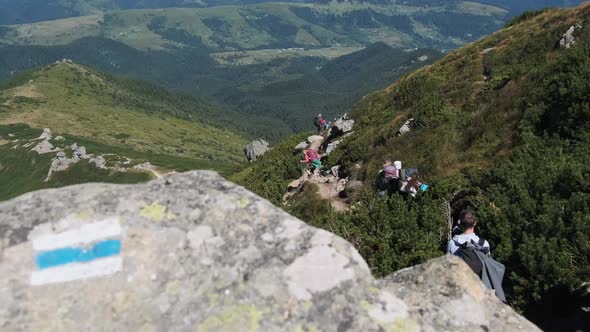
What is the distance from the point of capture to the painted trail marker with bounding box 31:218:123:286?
17.3ft

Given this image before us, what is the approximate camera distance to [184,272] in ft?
18.2

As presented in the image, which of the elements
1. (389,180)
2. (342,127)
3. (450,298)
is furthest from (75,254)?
(342,127)

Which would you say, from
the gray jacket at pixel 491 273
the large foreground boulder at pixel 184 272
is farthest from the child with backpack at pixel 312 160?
the large foreground boulder at pixel 184 272

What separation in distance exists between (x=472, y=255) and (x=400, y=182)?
746 centimetres

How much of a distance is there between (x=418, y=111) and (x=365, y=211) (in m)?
14.6

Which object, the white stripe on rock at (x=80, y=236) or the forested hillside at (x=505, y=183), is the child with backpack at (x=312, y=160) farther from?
the white stripe on rock at (x=80, y=236)

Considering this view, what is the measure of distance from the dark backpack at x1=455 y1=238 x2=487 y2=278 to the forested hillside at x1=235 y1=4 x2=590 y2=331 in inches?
34.3

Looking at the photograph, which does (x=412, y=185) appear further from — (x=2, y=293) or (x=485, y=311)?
(x=2, y=293)

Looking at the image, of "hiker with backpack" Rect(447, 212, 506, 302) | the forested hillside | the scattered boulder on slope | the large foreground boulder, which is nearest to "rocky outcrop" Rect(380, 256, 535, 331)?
the large foreground boulder

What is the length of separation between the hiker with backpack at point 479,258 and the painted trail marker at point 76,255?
22.5ft

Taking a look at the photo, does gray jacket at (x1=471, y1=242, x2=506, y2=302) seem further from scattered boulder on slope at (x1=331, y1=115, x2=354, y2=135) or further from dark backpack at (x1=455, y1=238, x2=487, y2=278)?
scattered boulder on slope at (x1=331, y1=115, x2=354, y2=135)

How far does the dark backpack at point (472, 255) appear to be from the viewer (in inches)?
358

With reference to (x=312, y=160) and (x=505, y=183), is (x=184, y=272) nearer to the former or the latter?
(x=505, y=183)

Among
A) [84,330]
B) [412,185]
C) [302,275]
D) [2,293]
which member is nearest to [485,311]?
[302,275]
